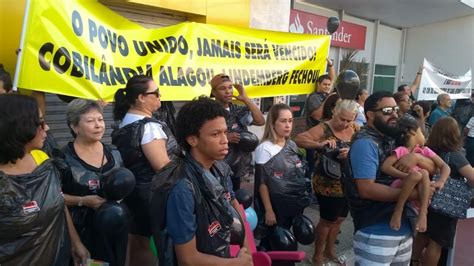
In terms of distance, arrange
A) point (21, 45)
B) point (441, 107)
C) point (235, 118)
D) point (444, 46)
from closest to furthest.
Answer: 1. point (21, 45)
2. point (235, 118)
3. point (441, 107)
4. point (444, 46)

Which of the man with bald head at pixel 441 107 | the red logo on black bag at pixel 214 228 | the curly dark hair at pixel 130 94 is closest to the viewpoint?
the red logo on black bag at pixel 214 228

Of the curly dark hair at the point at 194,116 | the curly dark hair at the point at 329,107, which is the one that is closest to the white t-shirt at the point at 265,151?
the curly dark hair at the point at 329,107

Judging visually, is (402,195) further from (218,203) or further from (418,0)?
(418,0)

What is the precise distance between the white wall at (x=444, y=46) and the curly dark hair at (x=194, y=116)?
56.9ft

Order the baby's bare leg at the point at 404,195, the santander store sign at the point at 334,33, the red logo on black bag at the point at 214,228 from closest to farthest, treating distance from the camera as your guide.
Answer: the red logo on black bag at the point at 214,228
the baby's bare leg at the point at 404,195
the santander store sign at the point at 334,33

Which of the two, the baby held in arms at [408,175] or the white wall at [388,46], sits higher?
the white wall at [388,46]

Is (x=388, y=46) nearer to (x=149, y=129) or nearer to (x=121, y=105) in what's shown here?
(x=121, y=105)

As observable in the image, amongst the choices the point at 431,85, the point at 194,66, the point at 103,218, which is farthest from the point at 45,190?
the point at 431,85

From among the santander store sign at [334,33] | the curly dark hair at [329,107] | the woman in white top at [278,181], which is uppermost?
the santander store sign at [334,33]

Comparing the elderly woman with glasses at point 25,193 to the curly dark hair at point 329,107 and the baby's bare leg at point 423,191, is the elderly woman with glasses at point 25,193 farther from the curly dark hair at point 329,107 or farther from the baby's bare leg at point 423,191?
the curly dark hair at point 329,107

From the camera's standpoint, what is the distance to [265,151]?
146 inches

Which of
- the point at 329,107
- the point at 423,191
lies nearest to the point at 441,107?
the point at 329,107

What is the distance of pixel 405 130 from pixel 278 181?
3.83 ft

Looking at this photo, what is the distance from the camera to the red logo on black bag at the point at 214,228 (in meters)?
1.95
